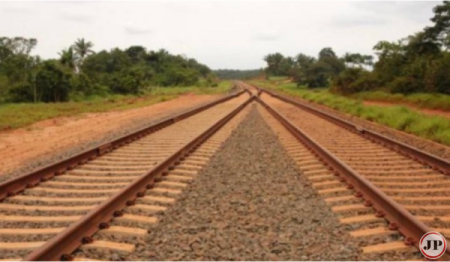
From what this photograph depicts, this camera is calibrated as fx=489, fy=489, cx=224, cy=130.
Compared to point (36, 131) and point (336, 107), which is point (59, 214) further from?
point (336, 107)

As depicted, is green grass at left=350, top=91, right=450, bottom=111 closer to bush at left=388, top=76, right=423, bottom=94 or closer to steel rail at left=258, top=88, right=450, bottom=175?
bush at left=388, top=76, right=423, bottom=94

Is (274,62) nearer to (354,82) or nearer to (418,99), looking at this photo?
(354,82)

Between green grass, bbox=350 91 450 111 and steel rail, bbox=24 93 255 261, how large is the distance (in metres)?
18.2

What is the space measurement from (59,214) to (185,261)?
6.32ft

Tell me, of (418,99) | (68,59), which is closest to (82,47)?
(68,59)

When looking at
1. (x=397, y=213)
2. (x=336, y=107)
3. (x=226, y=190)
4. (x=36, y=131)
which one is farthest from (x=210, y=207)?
(x=336, y=107)

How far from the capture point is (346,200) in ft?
18.5

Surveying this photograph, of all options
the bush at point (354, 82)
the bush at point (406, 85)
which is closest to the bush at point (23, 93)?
the bush at point (354, 82)

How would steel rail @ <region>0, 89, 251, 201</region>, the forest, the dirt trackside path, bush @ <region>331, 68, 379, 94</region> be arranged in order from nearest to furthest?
steel rail @ <region>0, 89, 251, 201</region>, the dirt trackside path, the forest, bush @ <region>331, 68, 379, 94</region>

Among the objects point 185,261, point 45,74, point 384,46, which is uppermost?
point 384,46

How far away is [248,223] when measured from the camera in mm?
4793

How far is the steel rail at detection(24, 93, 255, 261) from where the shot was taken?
3.64 m

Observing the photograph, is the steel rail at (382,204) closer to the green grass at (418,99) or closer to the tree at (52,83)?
the green grass at (418,99)

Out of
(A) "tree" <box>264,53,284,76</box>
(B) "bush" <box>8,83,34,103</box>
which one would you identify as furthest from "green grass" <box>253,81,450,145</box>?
(A) "tree" <box>264,53,284,76</box>
